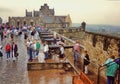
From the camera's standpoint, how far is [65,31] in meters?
59.4

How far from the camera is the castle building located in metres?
112

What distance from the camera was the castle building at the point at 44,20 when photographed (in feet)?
366

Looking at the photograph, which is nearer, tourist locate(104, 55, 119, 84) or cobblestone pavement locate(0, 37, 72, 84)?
tourist locate(104, 55, 119, 84)

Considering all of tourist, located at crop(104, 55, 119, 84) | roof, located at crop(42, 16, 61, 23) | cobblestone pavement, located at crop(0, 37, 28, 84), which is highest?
tourist, located at crop(104, 55, 119, 84)

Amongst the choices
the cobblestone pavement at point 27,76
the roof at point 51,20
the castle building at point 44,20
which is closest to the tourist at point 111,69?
the cobblestone pavement at point 27,76

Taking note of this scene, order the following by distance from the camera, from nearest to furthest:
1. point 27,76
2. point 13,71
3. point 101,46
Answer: point 101,46 < point 27,76 < point 13,71

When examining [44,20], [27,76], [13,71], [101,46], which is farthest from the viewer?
[44,20]

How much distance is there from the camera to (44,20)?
113625 mm

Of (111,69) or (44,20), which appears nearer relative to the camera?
(111,69)

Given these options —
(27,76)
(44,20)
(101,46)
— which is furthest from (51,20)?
(101,46)

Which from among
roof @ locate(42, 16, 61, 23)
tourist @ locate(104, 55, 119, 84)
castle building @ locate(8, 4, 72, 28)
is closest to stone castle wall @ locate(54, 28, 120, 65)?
tourist @ locate(104, 55, 119, 84)

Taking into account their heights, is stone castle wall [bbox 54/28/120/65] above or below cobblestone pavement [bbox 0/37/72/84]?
above

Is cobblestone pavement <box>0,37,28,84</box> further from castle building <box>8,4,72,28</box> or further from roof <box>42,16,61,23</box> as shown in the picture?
roof <box>42,16,61,23</box>

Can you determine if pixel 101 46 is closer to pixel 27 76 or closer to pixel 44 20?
pixel 27 76
